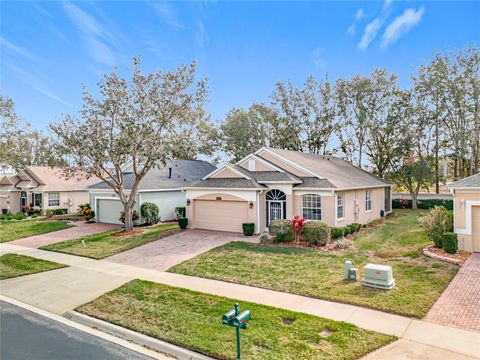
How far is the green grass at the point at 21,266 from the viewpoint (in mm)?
13156

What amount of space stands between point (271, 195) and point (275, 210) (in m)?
0.95

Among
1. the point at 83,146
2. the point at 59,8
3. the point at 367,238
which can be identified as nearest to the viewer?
the point at 59,8

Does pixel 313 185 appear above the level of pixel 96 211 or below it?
above

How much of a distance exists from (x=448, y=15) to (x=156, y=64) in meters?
15.1

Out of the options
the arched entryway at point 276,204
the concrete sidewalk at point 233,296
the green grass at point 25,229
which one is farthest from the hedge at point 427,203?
the green grass at point 25,229

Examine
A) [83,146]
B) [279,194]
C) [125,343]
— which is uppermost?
[83,146]

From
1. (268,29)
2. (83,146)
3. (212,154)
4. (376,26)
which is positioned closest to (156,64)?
(83,146)

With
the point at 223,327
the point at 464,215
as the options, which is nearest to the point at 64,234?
the point at 223,327

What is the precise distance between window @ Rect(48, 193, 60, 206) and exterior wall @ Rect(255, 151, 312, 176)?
2274cm

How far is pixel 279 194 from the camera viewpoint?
19891 mm

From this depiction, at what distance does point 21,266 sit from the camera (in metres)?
14.2

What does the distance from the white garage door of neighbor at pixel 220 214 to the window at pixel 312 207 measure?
348cm

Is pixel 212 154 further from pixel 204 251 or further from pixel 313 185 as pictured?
pixel 204 251

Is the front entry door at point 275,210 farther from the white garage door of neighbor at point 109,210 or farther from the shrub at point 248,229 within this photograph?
the white garage door of neighbor at point 109,210
